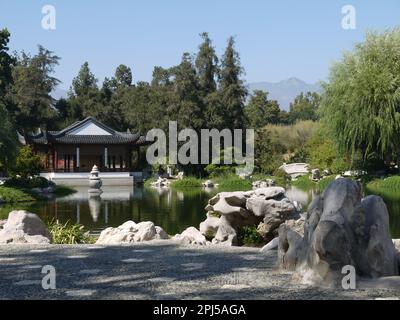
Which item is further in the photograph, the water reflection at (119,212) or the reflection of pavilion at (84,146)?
the reflection of pavilion at (84,146)

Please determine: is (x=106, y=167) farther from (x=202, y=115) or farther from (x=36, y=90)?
(x=36, y=90)

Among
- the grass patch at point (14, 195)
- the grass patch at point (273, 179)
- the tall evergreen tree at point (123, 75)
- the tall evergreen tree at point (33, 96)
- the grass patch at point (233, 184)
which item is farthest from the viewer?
the tall evergreen tree at point (123, 75)

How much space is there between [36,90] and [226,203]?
A: 34.2 metres

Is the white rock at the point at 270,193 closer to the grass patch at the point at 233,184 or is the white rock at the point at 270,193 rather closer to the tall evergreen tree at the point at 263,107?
the grass patch at the point at 233,184

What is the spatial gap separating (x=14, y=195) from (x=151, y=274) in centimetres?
1603

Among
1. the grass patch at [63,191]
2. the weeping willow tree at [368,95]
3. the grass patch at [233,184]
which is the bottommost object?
the grass patch at [63,191]

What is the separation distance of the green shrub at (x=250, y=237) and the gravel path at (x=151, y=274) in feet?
7.42

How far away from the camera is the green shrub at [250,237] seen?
927cm

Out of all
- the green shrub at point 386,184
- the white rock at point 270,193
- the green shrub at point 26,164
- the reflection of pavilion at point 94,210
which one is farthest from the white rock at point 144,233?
the green shrub at point 26,164

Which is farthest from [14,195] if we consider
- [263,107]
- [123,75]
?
[263,107]

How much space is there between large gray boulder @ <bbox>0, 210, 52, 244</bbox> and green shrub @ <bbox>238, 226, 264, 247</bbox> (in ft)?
9.90

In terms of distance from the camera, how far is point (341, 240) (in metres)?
4.62

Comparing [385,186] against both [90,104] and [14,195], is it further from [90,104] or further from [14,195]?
[90,104]

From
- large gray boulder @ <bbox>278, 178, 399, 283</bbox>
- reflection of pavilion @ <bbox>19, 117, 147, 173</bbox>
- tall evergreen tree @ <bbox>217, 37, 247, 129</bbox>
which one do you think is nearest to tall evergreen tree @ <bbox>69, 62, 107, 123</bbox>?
reflection of pavilion @ <bbox>19, 117, 147, 173</bbox>
